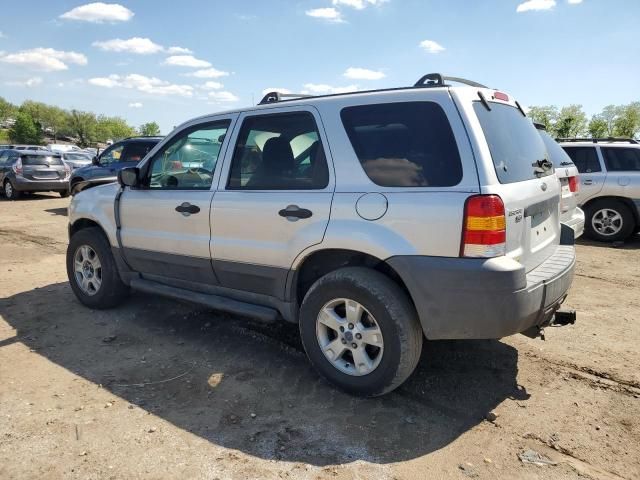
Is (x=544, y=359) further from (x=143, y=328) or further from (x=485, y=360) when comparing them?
(x=143, y=328)

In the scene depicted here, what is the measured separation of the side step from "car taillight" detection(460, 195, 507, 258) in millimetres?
1592

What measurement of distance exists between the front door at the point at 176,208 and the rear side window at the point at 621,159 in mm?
7632

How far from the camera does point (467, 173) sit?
2.80 metres

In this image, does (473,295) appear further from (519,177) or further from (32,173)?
(32,173)

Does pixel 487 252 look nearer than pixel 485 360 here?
Yes

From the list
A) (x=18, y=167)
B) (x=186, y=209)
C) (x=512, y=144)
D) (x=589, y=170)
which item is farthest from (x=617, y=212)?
(x=18, y=167)

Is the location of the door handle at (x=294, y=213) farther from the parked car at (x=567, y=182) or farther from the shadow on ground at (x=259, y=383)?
the parked car at (x=567, y=182)

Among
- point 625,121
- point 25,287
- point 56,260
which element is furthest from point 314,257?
point 625,121

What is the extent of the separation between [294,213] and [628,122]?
5947 centimetres

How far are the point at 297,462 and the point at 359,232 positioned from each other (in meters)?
1.38

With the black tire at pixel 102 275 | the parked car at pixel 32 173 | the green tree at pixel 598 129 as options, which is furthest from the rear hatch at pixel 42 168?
the green tree at pixel 598 129

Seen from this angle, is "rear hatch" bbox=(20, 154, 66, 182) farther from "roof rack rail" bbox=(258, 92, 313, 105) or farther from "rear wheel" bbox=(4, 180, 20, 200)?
"roof rack rail" bbox=(258, 92, 313, 105)

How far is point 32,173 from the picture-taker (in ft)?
50.9

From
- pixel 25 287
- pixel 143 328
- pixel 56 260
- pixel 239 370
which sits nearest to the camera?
pixel 239 370
